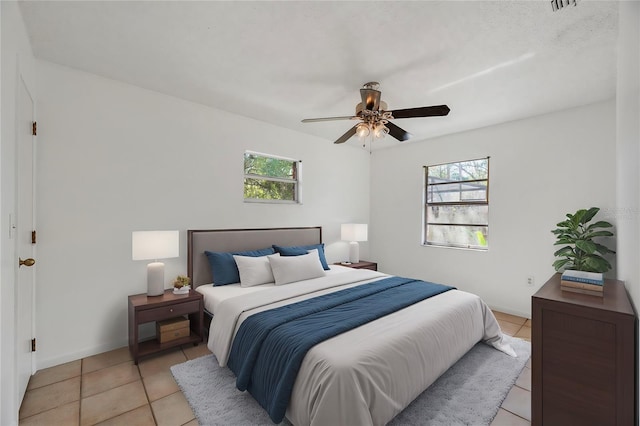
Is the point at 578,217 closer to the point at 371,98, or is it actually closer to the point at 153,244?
the point at 371,98

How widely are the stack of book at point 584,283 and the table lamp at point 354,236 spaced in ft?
9.78

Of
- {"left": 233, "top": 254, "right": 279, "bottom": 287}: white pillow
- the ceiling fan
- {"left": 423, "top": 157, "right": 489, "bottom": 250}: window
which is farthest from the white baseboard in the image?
{"left": 423, "top": 157, "right": 489, "bottom": 250}: window

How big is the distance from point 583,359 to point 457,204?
10.3 feet

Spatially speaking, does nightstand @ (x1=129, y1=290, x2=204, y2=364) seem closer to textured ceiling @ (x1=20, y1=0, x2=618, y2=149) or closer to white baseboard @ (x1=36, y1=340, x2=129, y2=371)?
white baseboard @ (x1=36, y1=340, x2=129, y2=371)

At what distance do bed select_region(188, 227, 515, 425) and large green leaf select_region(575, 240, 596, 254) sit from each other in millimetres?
1190

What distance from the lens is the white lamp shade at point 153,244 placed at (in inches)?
102

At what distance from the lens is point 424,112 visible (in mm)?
2416

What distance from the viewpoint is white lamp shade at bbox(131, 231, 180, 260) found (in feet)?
8.52

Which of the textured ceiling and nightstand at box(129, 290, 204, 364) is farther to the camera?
nightstand at box(129, 290, 204, 364)

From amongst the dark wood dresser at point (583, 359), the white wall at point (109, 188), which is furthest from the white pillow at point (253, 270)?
the dark wood dresser at point (583, 359)

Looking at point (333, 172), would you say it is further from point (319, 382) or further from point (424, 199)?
point (319, 382)

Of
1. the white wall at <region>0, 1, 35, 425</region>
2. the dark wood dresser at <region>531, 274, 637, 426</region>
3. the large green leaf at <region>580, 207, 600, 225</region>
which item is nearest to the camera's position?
the dark wood dresser at <region>531, 274, 637, 426</region>

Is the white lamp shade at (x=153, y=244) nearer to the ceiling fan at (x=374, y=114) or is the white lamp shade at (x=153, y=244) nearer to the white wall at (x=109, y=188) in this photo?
the white wall at (x=109, y=188)

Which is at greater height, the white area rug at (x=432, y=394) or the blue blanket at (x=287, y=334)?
the blue blanket at (x=287, y=334)
